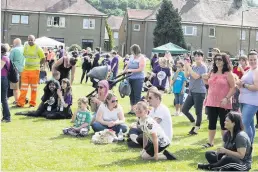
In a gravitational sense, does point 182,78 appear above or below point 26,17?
below

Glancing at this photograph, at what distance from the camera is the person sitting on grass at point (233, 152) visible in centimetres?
771

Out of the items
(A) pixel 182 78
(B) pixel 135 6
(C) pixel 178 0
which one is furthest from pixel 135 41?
(B) pixel 135 6

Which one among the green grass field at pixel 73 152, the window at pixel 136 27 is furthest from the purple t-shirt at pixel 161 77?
the window at pixel 136 27

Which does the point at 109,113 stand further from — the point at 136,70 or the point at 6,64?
the point at 6,64

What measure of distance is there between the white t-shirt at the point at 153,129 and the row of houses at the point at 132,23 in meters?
57.9

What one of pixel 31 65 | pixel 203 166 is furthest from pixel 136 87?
pixel 203 166

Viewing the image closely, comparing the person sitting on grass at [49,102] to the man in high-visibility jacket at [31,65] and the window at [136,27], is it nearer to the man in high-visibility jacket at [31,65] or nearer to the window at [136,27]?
the man in high-visibility jacket at [31,65]

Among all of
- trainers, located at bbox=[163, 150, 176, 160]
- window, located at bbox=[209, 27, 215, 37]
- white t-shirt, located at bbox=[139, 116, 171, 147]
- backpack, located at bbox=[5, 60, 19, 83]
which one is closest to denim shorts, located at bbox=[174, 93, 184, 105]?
backpack, located at bbox=[5, 60, 19, 83]

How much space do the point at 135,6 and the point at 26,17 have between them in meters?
111

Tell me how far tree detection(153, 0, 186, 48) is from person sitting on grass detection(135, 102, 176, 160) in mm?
54021

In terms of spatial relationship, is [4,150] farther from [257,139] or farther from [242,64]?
[242,64]

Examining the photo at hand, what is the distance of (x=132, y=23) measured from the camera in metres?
73.2

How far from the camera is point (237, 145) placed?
7.75m

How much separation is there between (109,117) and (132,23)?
6301cm
